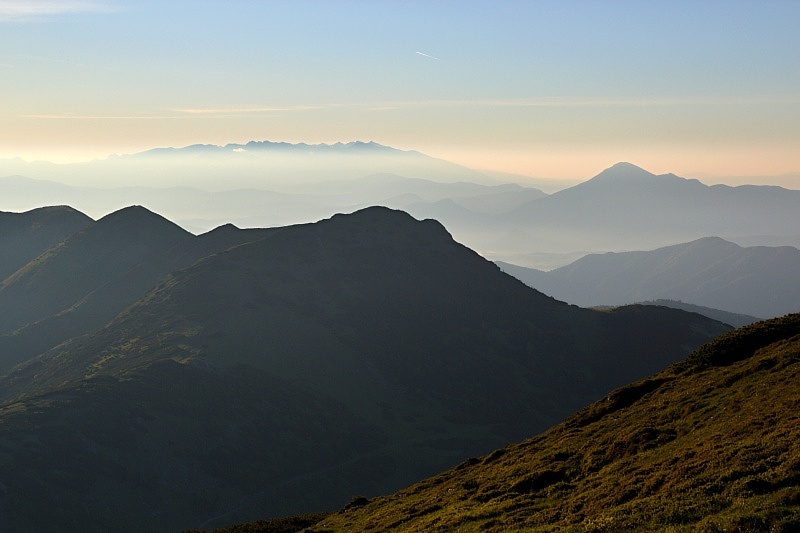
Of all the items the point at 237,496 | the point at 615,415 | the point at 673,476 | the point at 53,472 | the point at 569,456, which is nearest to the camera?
the point at 673,476

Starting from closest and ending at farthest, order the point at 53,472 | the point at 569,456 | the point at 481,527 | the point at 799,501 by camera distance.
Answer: the point at 799,501, the point at 481,527, the point at 569,456, the point at 53,472

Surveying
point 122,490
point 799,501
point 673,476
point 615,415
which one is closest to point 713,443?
point 673,476

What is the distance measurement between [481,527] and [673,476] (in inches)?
454

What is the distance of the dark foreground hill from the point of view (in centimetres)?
3666

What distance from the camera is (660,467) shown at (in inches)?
1866

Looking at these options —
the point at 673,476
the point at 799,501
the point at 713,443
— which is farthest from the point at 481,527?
the point at 799,501

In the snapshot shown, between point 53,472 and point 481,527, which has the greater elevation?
point 481,527

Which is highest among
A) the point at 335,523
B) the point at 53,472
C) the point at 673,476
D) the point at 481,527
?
the point at 673,476

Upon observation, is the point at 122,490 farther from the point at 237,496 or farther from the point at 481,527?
the point at 481,527

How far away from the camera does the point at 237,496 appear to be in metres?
192

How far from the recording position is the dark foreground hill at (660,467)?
Answer: 120 ft

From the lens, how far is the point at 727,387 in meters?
62.0

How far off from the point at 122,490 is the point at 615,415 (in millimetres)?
140561

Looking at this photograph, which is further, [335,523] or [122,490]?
[122,490]
